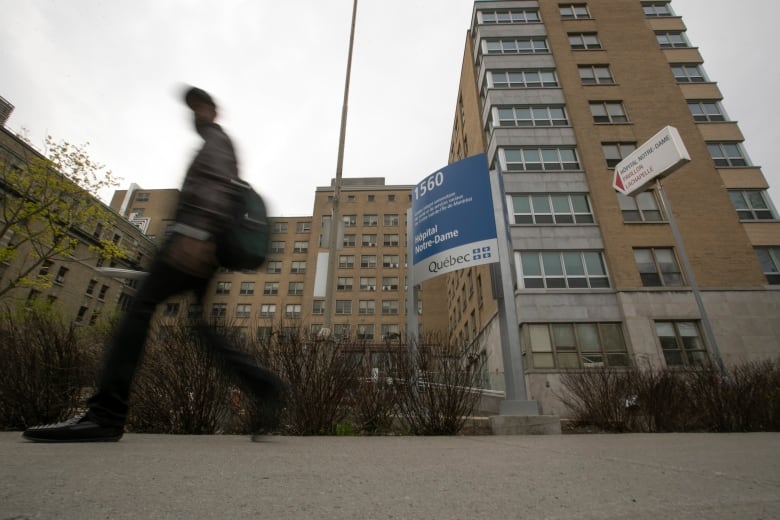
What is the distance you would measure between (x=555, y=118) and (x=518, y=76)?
14.6 feet

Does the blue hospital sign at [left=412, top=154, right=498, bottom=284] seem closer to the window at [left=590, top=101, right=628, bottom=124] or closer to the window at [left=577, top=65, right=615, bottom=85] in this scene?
the window at [left=590, top=101, right=628, bottom=124]

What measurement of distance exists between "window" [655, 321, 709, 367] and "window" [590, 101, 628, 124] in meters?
13.2

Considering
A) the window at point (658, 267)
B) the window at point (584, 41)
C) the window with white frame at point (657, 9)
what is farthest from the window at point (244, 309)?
the window with white frame at point (657, 9)

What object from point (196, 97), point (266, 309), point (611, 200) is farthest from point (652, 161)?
point (266, 309)

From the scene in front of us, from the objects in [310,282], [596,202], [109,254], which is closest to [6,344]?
[109,254]

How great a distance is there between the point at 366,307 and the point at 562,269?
3525cm

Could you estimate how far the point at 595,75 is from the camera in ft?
80.5

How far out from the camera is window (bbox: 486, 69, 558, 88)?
2477 cm

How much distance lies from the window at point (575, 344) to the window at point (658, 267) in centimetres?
335

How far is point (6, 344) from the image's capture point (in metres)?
3.68

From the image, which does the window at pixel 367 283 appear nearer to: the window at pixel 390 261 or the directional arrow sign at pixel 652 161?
the window at pixel 390 261

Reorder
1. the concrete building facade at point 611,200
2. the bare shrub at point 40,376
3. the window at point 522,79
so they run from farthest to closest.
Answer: the window at point 522,79, the concrete building facade at point 611,200, the bare shrub at point 40,376

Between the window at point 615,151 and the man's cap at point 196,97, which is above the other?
the window at point 615,151

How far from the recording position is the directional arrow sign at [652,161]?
45.2 ft
